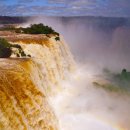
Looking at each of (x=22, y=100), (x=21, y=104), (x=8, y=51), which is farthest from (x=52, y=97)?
(x=21, y=104)

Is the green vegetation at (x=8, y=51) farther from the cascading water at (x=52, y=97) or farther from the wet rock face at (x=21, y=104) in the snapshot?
the wet rock face at (x=21, y=104)

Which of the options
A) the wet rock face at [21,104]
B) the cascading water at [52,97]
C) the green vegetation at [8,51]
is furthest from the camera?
the green vegetation at [8,51]

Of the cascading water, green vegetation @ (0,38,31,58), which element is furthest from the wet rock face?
green vegetation @ (0,38,31,58)

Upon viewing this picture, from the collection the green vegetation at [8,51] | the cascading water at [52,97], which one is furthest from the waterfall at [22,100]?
the green vegetation at [8,51]

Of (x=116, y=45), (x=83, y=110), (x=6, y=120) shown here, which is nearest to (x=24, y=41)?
(x=83, y=110)

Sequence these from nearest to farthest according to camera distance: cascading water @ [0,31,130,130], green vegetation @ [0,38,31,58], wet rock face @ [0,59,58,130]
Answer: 1. wet rock face @ [0,59,58,130]
2. cascading water @ [0,31,130,130]
3. green vegetation @ [0,38,31,58]

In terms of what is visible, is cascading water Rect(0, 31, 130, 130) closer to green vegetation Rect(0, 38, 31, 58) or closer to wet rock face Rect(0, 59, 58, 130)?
wet rock face Rect(0, 59, 58, 130)

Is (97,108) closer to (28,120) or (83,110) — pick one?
(83,110)

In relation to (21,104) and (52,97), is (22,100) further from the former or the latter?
(52,97)
